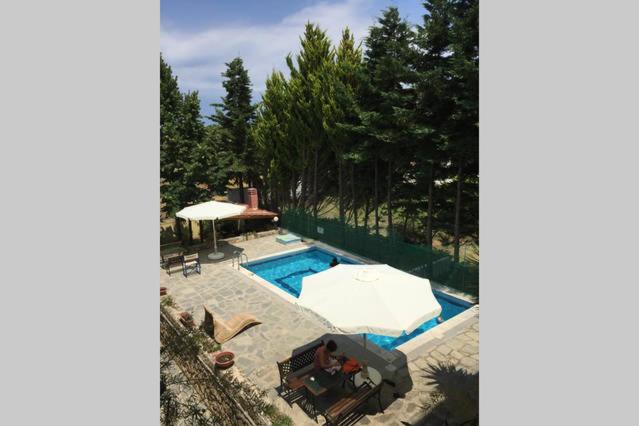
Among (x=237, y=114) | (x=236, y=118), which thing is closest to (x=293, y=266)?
(x=236, y=118)

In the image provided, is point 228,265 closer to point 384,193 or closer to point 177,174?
point 177,174

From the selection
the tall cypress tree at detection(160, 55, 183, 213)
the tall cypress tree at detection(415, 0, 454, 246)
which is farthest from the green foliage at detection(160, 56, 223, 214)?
the tall cypress tree at detection(415, 0, 454, 246)

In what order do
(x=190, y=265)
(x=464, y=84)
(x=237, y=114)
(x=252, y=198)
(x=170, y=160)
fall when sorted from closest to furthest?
(x=464, y=84), (x=190, y=265), (x=170, y=160), (x=252, y=198), (x=237, y=114)

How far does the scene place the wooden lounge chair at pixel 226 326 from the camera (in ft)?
37.4

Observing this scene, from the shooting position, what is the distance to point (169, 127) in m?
23.6

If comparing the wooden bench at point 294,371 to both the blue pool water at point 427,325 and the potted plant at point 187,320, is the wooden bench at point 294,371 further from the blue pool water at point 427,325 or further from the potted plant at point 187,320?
the potted plant at point 187,320

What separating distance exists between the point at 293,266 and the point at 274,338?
335 inches

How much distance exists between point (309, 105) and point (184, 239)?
11.9 metres

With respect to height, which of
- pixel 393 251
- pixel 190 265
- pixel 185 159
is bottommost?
pixel 190 265

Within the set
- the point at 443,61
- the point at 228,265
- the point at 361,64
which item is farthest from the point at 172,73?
→ the point at 443,61

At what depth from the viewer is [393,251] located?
18.0m

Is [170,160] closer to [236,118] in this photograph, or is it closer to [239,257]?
[236,118]

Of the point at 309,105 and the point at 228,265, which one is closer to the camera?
the point at 228,265

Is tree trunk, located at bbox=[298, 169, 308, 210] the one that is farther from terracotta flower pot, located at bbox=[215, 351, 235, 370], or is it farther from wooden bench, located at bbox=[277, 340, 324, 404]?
wooden bench, located at bbox=[277, 340, 324, 404]
